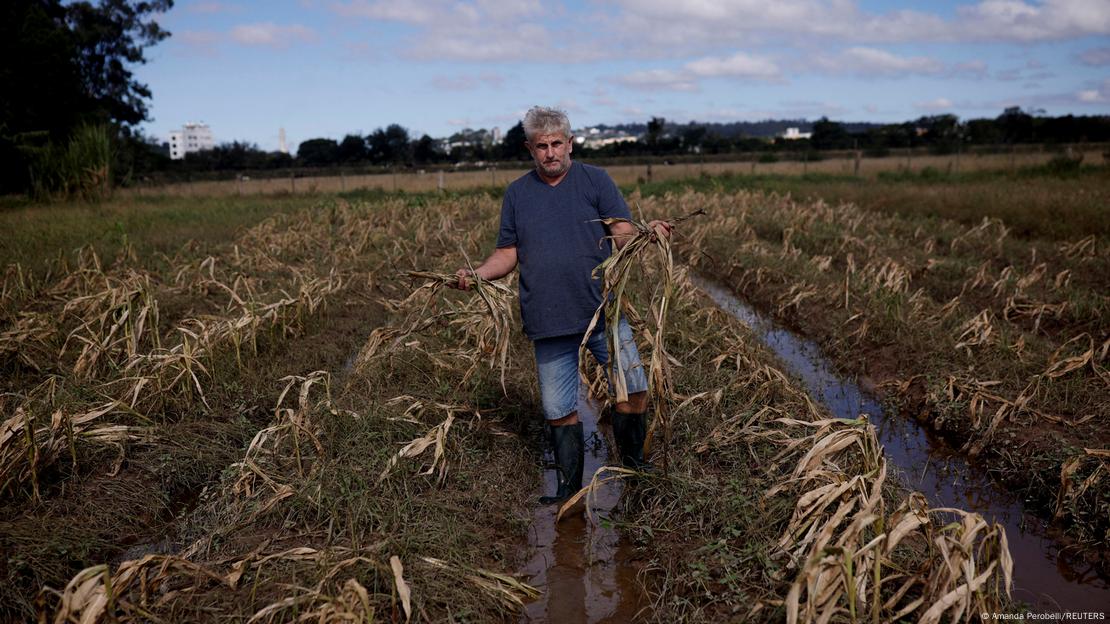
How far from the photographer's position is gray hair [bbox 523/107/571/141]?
339cm

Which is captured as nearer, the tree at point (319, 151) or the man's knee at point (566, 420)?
the man's knee at point (566, 420)

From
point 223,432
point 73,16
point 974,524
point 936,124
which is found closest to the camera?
point 974,524

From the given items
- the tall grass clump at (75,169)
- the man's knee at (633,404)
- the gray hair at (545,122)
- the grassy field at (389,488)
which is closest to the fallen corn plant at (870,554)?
the grassy field at (389,488)

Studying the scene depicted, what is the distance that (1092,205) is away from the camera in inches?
447

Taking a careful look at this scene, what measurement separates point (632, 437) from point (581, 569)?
674 millimetres

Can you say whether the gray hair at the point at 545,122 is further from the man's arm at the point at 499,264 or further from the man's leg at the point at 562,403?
the man's leg at the point at 562,403

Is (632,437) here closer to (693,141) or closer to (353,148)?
(693,141)

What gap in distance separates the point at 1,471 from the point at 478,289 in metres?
2.26

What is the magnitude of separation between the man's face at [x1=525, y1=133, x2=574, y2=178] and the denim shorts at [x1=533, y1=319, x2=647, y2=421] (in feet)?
2.38

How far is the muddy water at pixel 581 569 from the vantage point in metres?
3.06

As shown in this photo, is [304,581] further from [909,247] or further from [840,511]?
[909,247]

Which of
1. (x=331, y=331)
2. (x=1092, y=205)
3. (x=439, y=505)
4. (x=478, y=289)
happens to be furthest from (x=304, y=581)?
(x=1092, y=205)

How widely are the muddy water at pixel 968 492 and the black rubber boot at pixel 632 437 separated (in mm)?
1317

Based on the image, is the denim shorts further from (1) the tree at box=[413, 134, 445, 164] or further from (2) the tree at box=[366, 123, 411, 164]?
(2) the tree at box=[366, 123, 411, 164]
